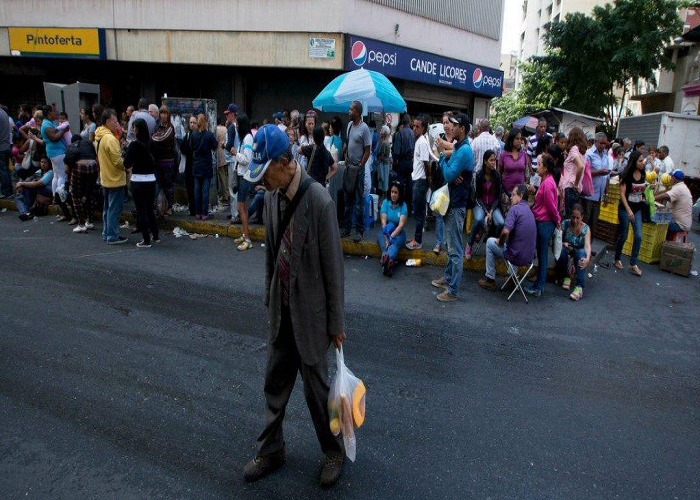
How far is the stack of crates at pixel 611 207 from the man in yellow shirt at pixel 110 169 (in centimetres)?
870

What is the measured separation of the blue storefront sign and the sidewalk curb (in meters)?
6.15

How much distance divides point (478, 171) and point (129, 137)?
21.9 feet

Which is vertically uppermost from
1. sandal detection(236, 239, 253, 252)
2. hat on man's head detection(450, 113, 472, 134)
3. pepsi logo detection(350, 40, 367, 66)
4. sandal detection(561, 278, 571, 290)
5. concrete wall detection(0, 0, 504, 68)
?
concrete wall detection(0, 0, 504, 68)

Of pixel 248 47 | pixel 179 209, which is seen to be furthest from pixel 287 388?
pixel 248 47

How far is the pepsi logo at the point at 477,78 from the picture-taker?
1788cm

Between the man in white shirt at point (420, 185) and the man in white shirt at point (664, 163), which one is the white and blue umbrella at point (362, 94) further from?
the man in white shirt at point (664, 163)

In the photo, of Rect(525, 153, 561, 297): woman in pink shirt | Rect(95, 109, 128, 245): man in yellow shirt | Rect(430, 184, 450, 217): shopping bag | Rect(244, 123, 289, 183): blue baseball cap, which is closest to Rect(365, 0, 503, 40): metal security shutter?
Rect(95, 109, 128, 245): man in yellow shirt

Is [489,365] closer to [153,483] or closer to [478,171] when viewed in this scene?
[153,483]

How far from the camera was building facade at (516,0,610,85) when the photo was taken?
1481 inches

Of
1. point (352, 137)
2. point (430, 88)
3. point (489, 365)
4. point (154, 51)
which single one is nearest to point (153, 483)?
point (489, 365)

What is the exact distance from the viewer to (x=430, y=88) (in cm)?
1691

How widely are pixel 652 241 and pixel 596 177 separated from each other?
4.72 feet

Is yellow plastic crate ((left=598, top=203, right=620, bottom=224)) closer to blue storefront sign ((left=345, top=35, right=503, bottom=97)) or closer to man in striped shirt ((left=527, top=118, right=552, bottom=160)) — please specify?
man in striped shirt ((left=527, top=118, right=552, bottom=160))

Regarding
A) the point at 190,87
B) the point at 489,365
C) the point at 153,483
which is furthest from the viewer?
the point at 190,87
